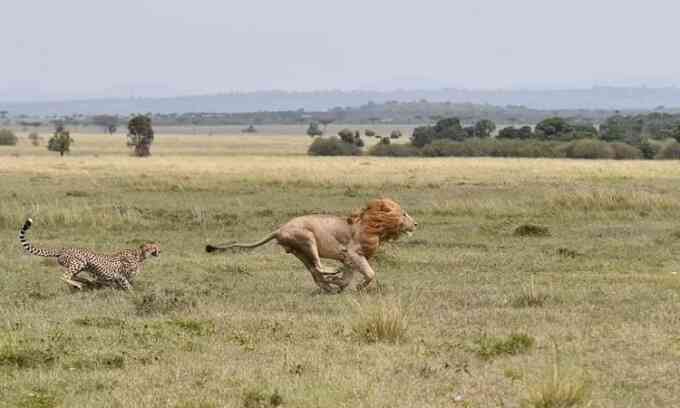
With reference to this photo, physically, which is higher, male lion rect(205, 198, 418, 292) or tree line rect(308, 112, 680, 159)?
male lion rect(205, 198, 418, 292)

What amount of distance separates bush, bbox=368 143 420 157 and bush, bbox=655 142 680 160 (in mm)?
14345

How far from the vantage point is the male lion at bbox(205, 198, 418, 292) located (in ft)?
44.0

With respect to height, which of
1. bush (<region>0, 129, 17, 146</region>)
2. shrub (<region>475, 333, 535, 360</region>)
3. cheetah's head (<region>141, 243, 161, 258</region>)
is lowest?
bush (<region>0, 129, 17, 146</region>)

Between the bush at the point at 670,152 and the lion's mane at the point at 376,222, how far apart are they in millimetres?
56137

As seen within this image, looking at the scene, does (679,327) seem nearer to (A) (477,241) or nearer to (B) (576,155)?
(A) (477,241)

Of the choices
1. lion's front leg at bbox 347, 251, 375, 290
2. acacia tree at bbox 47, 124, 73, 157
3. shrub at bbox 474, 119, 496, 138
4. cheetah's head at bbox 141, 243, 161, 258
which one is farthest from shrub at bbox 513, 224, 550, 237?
shrub at bbox 474, 119, 496, 138

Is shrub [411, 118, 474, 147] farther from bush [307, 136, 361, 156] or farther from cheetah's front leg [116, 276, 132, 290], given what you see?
cheetah's front leg [116, 276, 132, 290]

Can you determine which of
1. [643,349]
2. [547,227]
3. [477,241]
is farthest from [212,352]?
[547,227]

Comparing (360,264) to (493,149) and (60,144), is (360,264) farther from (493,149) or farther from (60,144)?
(60,144)

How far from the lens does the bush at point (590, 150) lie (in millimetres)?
68625

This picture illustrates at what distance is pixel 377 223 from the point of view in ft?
44.6

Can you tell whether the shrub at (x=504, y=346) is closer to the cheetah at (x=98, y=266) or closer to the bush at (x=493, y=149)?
the cheetah at (x=98, y=266)

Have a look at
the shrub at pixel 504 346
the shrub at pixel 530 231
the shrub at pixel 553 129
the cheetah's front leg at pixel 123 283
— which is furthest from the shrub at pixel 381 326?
the shrub at pixel 553 129

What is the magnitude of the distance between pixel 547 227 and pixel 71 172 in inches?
914
